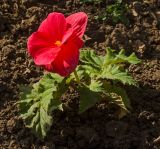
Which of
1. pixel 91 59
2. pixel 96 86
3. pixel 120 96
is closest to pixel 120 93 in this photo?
pixel 120 96

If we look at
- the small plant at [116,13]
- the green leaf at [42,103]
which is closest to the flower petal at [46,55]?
the green leaf at [42,103]

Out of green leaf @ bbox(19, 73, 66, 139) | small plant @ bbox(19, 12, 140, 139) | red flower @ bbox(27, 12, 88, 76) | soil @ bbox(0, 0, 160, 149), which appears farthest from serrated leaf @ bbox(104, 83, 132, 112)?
red flower @ bbox(27, 12, 88, 76)

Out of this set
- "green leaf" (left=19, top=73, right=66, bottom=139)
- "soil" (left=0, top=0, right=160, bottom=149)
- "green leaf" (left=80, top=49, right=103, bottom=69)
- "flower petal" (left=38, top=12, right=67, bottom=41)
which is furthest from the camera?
"green leaf" (left=80, top=49, right=103, bottom=69)

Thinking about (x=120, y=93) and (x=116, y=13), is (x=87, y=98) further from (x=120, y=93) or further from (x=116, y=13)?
(x=116, y=13)

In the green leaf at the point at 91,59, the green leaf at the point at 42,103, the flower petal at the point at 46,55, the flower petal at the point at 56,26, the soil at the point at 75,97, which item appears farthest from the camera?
the green leaf at the point at 91,59

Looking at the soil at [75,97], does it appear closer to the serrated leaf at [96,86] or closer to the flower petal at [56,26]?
the serrated leaf at [96,86]

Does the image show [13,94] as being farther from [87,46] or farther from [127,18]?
[127,18]

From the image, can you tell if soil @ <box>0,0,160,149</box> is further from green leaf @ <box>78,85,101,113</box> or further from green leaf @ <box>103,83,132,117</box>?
green leaf @ <box>78,85,101,113</box>

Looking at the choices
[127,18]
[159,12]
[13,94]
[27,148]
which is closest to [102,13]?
[127,18]
